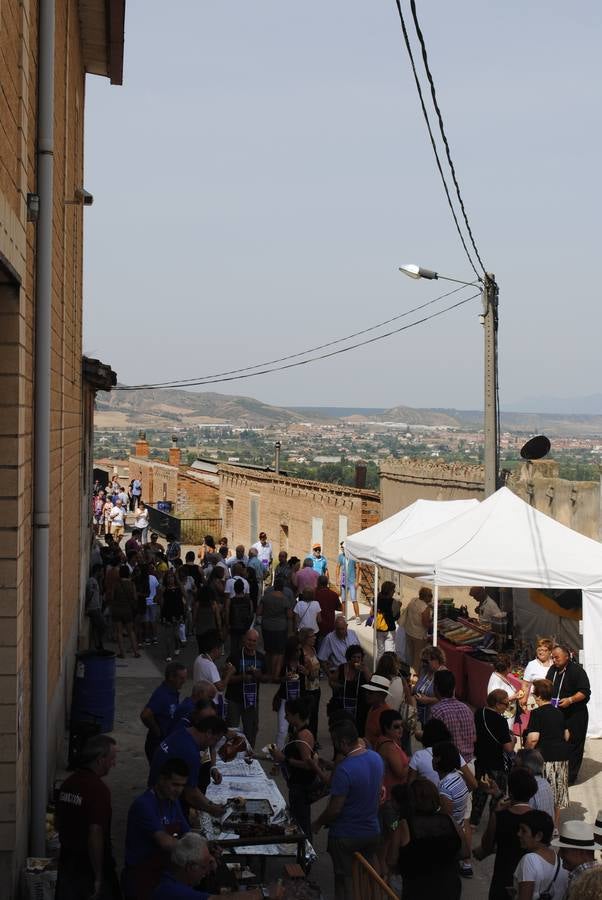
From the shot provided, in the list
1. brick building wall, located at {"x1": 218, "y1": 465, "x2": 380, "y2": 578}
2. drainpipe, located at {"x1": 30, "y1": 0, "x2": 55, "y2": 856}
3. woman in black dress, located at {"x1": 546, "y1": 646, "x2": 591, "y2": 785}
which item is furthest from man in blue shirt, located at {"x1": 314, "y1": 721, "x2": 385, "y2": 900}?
brick building wall, located at {"x1": 218, "y1": 465, "x2": 380, "y2": 578}

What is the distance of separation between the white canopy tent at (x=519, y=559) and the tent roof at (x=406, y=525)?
209 cm

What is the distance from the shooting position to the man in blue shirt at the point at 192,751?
25.1 feet

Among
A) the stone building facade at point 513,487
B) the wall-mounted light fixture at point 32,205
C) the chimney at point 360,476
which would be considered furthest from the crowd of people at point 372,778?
the chimney at point 360,476

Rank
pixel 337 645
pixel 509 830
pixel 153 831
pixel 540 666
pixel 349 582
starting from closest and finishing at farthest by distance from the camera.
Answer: pixel 153 831 → pixel 509 830 → pixel 540 666 → pixel 337 645 → pixel 349 582

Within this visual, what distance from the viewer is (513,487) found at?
70.3ft

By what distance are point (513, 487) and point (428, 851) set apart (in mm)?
15177

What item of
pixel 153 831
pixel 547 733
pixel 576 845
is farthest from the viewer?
pixel 547 733

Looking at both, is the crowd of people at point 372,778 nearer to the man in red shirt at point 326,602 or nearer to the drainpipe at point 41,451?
the drainpipe at point 41,451

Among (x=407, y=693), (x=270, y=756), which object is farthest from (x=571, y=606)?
(x=270, y=756)

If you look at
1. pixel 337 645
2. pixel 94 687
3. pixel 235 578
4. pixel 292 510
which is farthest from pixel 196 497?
pixel 94 687

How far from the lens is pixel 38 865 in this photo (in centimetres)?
758

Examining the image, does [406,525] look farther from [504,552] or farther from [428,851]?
[428,851]

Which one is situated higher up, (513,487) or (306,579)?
(513,487)

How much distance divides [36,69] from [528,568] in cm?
847
